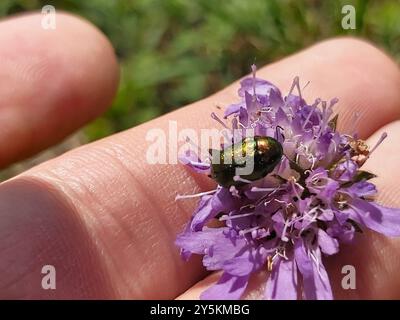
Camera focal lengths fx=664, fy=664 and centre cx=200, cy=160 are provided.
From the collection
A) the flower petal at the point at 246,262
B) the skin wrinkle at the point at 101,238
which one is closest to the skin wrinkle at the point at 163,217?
the skin wrinkle at the point at 101,238

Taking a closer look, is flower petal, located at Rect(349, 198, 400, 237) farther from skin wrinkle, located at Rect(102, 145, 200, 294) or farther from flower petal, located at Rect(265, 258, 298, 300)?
skin wrinkle, located at Rect(102, 145, 200, 294)

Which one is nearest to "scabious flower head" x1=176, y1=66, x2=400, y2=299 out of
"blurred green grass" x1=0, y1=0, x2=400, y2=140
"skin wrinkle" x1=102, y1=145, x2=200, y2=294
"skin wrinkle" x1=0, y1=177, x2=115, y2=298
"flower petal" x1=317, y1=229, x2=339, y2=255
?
"flower petal" x1=317, y1=229, x2=339, y2=255

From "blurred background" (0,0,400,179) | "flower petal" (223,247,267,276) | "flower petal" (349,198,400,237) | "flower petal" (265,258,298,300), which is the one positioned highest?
"blurred background" (0,0,400,179)

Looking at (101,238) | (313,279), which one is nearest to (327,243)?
(313,279)

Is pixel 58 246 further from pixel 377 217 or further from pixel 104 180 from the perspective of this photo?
pixel 377 217

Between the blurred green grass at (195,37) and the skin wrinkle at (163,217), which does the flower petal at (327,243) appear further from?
the blurred green grass at (195,37)
